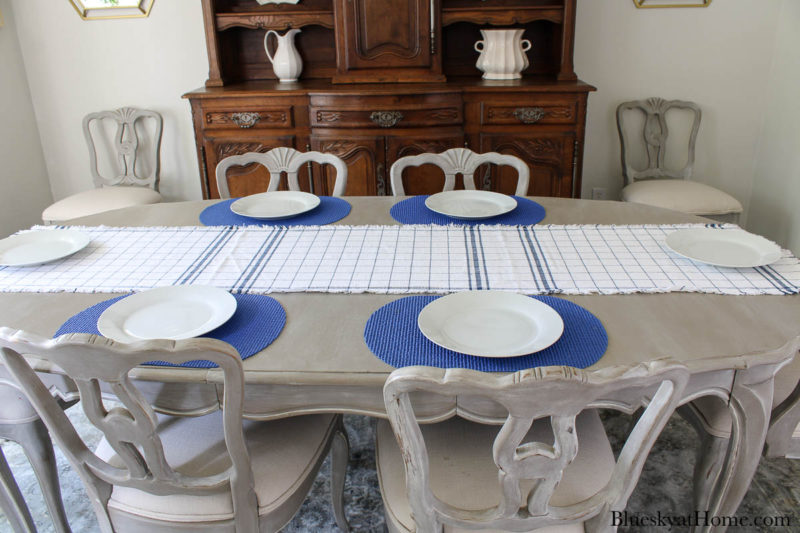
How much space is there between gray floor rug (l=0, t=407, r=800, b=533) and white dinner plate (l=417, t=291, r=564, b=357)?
27.6 inches

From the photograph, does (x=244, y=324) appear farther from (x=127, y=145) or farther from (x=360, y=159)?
(x=127, y=145)

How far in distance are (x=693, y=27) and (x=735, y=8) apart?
0.64 feet

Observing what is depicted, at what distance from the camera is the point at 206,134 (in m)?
2.74

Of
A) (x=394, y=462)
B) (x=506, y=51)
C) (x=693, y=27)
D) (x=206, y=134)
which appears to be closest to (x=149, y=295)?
(x=394, y=462)

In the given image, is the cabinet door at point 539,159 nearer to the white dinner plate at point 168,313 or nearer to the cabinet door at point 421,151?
the cabinet door at point 421,151

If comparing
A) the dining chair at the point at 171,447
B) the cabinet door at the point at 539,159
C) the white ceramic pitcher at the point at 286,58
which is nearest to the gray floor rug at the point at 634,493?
the dining chair at the point at 171,447

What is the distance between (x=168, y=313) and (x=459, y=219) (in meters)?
0.78

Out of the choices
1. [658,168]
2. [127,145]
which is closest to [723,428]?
[658,168]

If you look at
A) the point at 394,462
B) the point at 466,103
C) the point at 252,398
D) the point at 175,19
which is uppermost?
the point at 175,19

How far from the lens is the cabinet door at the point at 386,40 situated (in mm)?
2605

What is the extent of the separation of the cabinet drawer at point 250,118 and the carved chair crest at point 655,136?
1.58m

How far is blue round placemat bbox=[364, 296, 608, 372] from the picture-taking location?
3.14 ft

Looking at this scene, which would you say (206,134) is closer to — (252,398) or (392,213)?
(392,213)

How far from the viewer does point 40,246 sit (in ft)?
4.72
